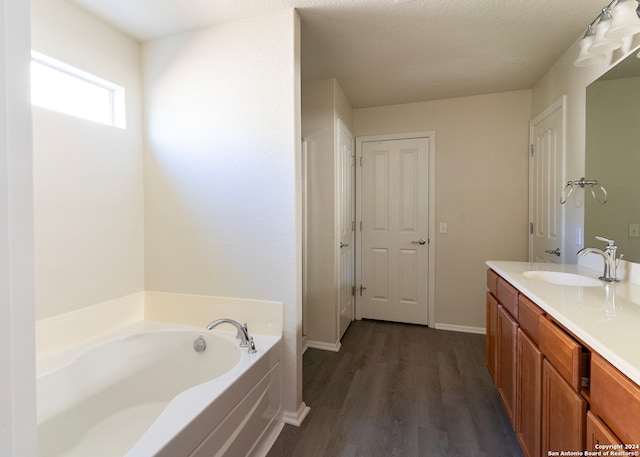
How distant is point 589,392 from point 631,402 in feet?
0.78

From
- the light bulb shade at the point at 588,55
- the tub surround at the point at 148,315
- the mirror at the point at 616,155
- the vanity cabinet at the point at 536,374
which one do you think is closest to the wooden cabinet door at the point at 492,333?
the vanity cabinet at the point at 536,374

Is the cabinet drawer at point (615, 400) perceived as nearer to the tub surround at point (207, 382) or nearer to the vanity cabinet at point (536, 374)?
the vanity cabinet at point (536, 374)

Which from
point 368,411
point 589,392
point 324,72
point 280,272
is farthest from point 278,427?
point 324,72

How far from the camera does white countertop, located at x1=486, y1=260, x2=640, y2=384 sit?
812 millimetres

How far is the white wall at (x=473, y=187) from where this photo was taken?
114 inches

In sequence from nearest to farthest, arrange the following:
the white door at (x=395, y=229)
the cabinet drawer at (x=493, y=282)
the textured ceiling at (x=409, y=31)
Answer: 1. the textured ceiling at (x=409, y=31)
2. the cabinet drawer at (x=493, y=282)
3. the white door at (x=395, y=229)

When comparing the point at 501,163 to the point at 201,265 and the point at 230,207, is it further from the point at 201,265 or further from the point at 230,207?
the point at 201,265

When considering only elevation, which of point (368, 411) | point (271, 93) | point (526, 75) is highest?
point (526, 75)

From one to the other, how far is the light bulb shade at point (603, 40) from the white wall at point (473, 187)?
1.38 metres

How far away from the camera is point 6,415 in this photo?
0.37 metres

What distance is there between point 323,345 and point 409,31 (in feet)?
8.23

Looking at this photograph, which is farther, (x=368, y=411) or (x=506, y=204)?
(x=506, y=204)

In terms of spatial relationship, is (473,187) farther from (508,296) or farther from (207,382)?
(207,382)

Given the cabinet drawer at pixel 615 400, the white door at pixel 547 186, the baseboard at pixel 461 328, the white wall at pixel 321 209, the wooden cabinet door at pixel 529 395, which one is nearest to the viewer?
the cabinet drawer at pixel 615 400
